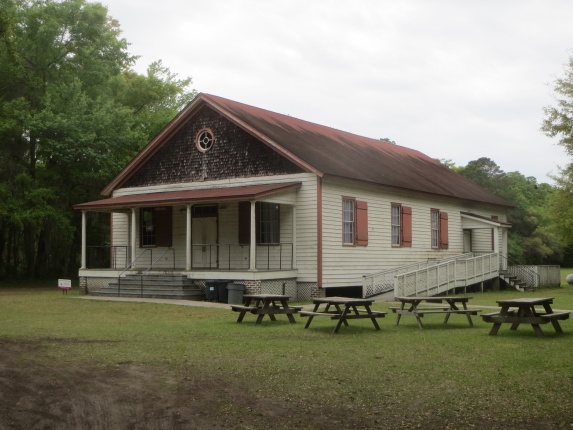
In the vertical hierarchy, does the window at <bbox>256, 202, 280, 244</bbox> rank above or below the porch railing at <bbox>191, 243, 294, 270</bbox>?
above

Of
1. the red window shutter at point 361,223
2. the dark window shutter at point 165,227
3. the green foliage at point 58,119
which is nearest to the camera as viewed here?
the red window shutter at point 361,223

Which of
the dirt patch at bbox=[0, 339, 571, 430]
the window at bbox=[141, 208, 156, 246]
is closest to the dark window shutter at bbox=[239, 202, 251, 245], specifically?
the window at bbox=[141, 208, 156, 246]

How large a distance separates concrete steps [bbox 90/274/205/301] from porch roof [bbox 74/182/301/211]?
2430mm

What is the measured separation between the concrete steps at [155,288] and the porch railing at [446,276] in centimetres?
636

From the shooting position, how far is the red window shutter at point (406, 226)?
27.8 meters

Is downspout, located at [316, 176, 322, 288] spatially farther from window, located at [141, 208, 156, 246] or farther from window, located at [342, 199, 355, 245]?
window, located at [141, 208, 156, 246]

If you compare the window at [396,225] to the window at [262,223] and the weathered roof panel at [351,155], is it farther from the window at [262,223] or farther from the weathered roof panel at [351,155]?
the window at [262,223]

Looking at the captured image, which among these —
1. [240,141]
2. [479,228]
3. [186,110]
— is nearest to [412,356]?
[240,141]

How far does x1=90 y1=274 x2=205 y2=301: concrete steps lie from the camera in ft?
75.6

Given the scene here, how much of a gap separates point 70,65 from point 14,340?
27.1m

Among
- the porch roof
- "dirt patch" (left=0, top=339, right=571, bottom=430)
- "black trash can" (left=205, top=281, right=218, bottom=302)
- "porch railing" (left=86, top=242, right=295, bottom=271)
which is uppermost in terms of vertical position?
the porch roof

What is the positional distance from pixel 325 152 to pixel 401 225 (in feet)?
14.1

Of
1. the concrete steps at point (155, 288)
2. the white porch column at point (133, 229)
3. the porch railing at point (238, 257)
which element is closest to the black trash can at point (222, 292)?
the concrete steps at point (155, 288)

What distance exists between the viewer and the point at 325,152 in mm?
26031
